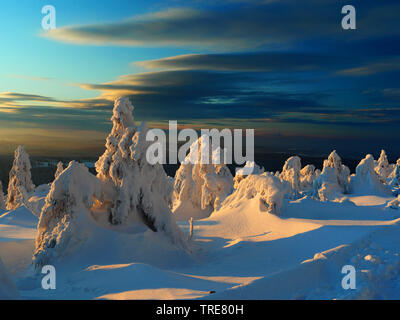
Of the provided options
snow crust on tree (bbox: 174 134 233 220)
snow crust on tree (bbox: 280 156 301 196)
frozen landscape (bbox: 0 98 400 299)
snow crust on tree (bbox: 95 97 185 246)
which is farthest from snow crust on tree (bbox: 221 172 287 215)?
snow crust on tree (bbox: 280 156 301 196)

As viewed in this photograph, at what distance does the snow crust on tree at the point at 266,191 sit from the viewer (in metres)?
25.5

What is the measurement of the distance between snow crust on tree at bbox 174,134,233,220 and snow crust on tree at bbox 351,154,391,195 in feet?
63.1

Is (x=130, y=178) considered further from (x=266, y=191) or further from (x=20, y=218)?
(x=20, y=218)

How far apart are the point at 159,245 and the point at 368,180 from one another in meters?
37.6

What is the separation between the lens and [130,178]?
17.9 meters

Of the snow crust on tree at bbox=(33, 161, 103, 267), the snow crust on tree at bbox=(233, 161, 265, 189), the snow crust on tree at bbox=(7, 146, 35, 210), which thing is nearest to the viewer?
the snow crust on tree at bbox=(33, 161, 103, 267)

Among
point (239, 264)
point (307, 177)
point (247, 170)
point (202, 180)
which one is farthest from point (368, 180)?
point (239, 264)

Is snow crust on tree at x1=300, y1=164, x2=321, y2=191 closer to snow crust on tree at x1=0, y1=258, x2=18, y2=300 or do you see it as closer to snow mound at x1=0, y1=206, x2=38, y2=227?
snow mound at x1=0, y1=206, x2=38, y2=227

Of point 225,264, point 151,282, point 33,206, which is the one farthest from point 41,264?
point 33,206

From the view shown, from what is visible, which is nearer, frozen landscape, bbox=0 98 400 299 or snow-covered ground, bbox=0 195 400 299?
snow-covered ground, bbox=0 195 400 299

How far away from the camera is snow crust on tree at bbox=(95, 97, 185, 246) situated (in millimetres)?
17703

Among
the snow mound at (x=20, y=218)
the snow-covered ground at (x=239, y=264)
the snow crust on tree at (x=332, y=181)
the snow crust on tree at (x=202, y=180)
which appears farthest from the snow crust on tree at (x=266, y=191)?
the snow crust on tree at (x=332, y=181)

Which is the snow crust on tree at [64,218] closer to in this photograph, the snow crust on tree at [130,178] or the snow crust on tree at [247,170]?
the snow crust on tree at [130,178]
